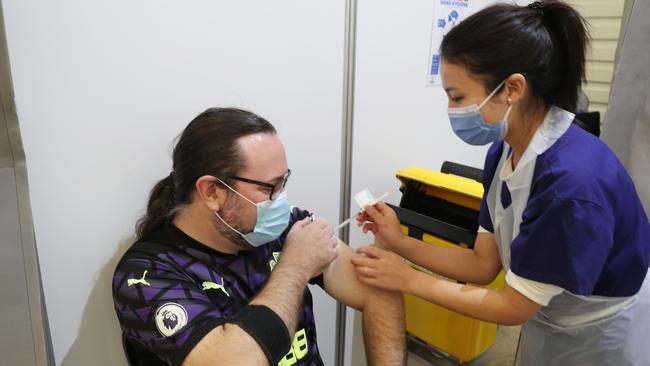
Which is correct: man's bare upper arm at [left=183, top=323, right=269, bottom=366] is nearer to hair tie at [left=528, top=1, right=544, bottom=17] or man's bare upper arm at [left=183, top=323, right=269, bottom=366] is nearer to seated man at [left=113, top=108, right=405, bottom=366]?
seated man at [left=113, top=108, right=405, bottom=366]

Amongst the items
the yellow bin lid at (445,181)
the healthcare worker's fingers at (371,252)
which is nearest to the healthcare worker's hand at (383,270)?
the healthcare worker's fingers at (371,252)

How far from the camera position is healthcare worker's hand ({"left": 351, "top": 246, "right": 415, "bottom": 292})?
1.25 meters

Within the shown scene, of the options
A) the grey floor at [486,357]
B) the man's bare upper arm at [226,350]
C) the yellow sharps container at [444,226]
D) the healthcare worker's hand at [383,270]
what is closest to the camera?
the man's bare upper arm at [226,350]

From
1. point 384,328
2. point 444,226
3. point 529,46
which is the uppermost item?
point 529,46

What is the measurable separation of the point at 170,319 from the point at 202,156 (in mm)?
396

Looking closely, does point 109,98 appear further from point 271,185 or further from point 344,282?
point 344,282

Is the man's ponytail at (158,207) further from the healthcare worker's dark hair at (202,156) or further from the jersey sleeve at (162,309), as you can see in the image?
the jersey sleeve at (162,309)

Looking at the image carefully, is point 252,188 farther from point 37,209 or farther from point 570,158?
point 570,158

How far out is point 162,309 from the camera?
939 mm

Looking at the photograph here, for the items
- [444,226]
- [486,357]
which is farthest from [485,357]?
[444,226]

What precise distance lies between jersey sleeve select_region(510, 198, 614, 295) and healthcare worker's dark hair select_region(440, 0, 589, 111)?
301 mm

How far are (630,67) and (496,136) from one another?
79 cm

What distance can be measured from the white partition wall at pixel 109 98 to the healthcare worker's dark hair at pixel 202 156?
9 cm

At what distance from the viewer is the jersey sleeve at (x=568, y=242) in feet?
3.04
